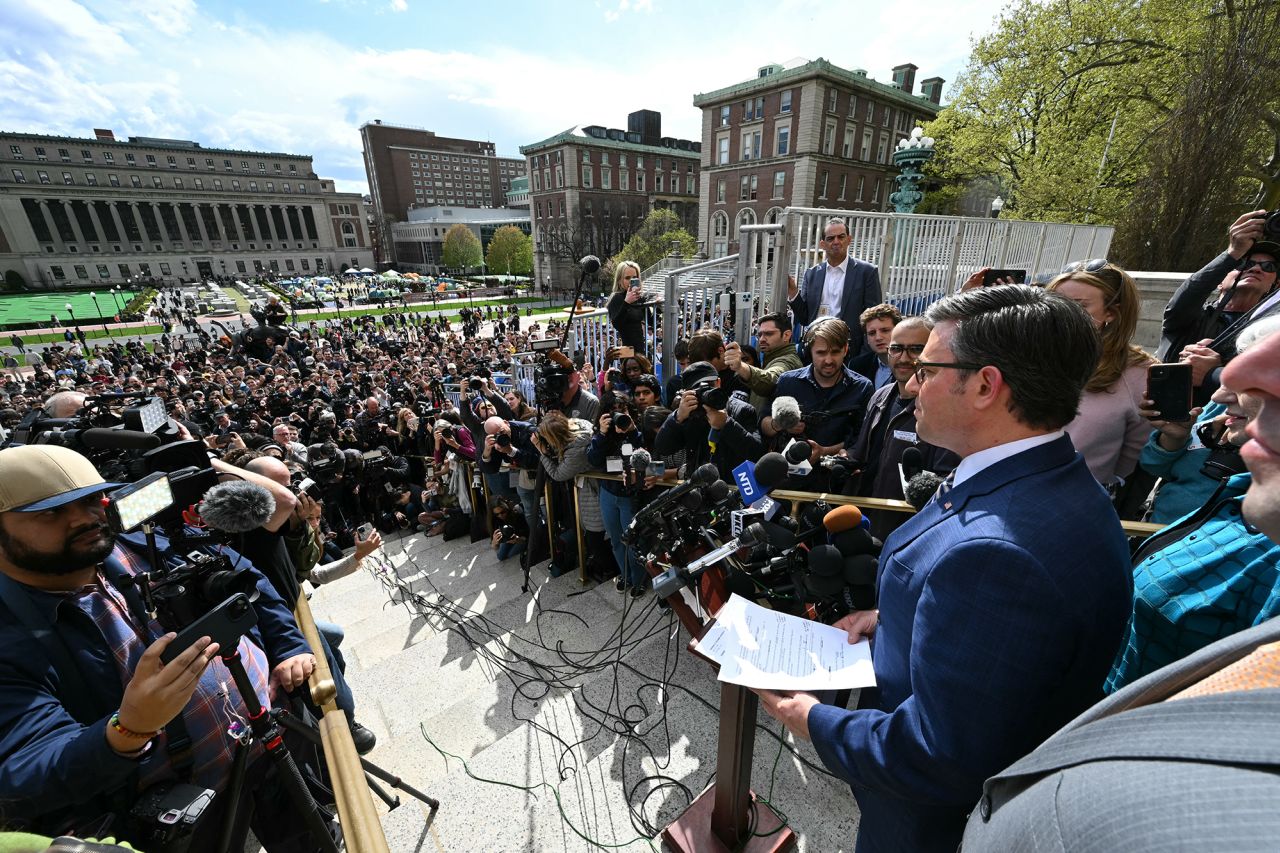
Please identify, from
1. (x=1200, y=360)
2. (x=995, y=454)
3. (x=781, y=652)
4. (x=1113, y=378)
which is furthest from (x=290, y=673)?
(x=1200, y=360)

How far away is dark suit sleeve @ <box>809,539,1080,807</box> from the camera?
1.14m

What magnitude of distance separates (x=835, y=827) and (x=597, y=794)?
130cm

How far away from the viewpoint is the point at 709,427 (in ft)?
13.5

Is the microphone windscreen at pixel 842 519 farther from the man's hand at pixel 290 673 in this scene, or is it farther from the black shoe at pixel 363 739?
the black shoe at pixel 363 739

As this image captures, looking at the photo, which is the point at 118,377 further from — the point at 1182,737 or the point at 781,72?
the point at 781,72

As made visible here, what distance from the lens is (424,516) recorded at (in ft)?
27.5

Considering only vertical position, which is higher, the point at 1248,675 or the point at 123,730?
the point at 1248,675

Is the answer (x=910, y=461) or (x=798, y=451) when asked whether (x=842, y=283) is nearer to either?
(x=910, y=461)

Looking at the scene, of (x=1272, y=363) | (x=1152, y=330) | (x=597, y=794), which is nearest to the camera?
(x=1272, y=363)

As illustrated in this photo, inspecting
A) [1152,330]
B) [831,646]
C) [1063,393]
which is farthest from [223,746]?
[1152,330]

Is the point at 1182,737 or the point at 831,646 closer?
the point at 1182,737

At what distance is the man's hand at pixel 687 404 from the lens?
376 centimetres

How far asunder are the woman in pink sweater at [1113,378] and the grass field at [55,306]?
66.6m

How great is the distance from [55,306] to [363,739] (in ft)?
241
